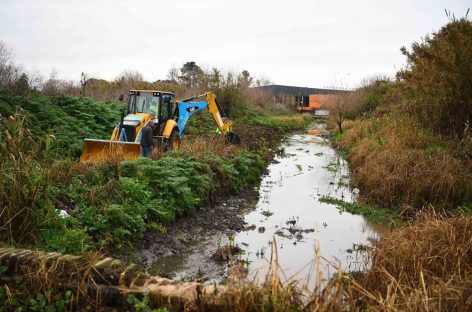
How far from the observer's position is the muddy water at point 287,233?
653cm

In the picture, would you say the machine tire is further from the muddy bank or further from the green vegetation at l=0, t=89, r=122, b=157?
the muddy bank

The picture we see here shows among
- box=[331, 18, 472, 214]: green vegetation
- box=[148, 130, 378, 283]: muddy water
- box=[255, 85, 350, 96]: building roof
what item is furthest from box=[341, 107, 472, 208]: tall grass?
box=[255, 85, 350, 96]: building roof

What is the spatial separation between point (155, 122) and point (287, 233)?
283 inches

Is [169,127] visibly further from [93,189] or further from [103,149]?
[93,189]

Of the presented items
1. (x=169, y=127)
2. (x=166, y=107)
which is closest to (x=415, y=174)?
(x=169, y=127)

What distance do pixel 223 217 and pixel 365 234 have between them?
119 inches

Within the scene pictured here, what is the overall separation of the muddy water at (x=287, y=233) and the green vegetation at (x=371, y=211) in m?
0.20

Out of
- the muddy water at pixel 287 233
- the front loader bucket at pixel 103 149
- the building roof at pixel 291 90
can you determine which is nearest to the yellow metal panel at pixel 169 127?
the front loader bucket at pixel 103 149

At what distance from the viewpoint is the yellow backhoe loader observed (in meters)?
11.8

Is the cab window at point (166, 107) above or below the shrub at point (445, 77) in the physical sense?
below

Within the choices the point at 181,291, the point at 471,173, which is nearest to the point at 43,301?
the point at 181,291

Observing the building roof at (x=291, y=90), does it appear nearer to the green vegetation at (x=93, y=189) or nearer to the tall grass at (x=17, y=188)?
the green vegetation at (x=93, y=189)

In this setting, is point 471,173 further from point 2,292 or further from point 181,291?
point 2,292

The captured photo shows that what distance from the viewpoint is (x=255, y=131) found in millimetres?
23469
